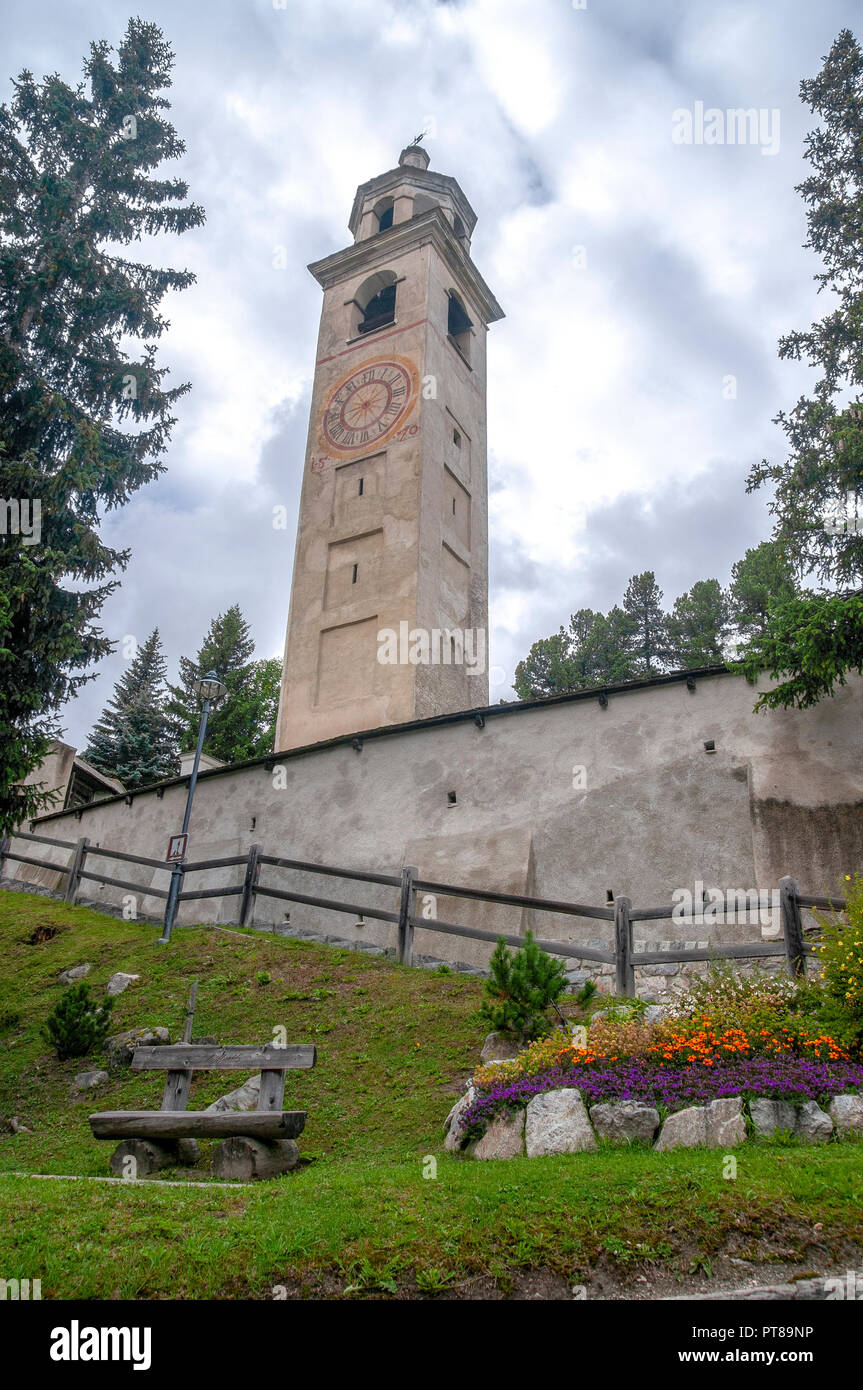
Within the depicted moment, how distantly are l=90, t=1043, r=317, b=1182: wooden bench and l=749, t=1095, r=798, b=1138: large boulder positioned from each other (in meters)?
3.36

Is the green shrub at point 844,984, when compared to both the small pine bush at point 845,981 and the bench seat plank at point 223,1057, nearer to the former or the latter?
the small pine bush at point 845,981

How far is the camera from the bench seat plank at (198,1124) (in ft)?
22.7

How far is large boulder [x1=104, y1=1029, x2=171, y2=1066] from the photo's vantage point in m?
10.2

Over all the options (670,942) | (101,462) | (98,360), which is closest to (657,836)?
(670,942)

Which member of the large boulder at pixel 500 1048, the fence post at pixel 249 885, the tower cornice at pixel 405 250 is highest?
the tower cornice at pixel 405 250

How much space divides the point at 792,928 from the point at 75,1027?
8.02 m

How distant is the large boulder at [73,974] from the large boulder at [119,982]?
869 millimetres

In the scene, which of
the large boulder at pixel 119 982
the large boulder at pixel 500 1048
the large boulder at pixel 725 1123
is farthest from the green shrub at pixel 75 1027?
the large boulder at pixel 725 1123

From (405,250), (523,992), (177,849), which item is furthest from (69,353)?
(405,250)

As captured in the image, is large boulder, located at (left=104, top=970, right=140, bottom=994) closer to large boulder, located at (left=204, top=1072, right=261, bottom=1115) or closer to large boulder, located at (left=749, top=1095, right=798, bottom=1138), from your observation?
large boulder, located at (left=204, top=1072, right=261, bottom=1115)

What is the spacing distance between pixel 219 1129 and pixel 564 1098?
8.76 feet

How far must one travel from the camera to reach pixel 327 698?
23.6 meters

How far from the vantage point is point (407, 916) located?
12.8 metres

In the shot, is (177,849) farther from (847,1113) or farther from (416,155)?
(416,155)
